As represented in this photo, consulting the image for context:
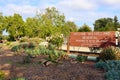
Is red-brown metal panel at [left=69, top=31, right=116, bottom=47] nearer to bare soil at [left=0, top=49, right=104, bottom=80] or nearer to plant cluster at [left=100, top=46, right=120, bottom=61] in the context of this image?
plant cluster at [left=100, top=46, right=120, bottom=61]

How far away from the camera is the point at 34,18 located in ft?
219

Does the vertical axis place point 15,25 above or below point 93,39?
above

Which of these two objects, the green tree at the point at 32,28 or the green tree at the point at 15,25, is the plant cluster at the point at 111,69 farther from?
the green tree at the point at 15,25

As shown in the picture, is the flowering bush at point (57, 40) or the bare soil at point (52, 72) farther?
the flowering bush at point (57, 40)

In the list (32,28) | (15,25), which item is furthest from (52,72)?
(15,25)

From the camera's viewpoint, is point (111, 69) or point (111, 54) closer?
point (111, 69)

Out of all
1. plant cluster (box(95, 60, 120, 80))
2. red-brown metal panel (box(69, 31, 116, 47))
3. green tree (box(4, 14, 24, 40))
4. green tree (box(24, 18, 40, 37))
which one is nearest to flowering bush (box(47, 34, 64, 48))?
red-brown metal panel (box(69, 31, 116, 47))

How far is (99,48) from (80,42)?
1715 mm

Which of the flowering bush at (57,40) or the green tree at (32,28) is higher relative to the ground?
the green tree at (32,28)

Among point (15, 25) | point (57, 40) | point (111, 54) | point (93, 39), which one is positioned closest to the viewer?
point (111, 54)

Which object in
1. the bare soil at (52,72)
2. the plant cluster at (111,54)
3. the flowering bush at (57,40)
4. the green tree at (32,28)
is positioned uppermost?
the green tree at (32,28)

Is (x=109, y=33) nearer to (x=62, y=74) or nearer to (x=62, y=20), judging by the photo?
(x=62, y=74)

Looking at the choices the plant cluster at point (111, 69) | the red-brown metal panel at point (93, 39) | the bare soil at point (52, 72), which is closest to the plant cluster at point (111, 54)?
the plant cluster at point (111, 69)

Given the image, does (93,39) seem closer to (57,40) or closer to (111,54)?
(111,54)
